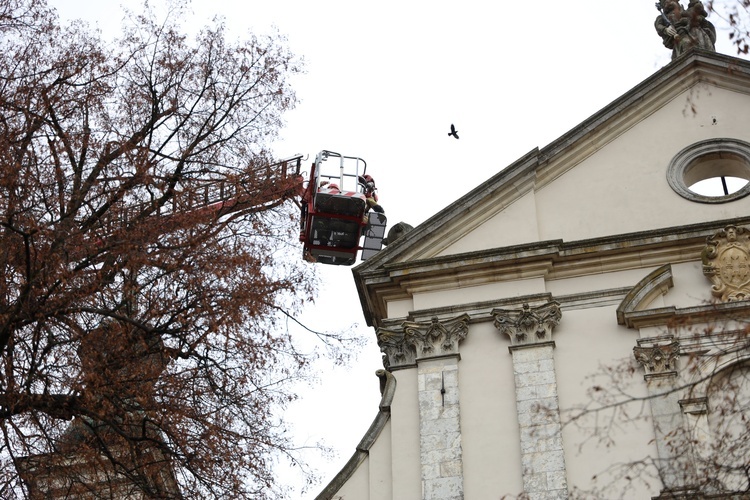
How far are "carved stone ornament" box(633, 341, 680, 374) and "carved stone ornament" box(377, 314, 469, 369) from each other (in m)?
→ 2.64

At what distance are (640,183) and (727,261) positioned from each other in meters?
2.02

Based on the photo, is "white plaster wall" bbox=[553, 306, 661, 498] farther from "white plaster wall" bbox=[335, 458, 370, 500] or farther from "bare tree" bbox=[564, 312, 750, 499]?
"white plaster wall" bbox=[335, 458, 370, 500]

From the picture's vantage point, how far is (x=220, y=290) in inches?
592

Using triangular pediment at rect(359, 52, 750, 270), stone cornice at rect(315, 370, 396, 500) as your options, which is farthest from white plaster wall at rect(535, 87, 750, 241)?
stone cornice at rect(315, 370, 396, 500)

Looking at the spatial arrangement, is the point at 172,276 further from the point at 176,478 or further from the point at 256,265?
the point at 176,478

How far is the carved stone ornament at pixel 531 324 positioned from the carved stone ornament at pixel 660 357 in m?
1.35

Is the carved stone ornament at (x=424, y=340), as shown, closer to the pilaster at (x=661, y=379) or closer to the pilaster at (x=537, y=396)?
A: the pilaster at (x=537, y=396)

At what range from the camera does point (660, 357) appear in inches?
709

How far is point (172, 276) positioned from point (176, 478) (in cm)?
234

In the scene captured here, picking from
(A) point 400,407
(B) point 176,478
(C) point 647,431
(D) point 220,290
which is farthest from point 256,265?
(C) point 647,431

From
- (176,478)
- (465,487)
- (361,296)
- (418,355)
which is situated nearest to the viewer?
(176,478)

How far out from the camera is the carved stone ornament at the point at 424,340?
1883 centimetres

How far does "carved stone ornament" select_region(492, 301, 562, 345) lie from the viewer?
18.6m

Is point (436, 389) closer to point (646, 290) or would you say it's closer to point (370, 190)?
point (646, 290)
